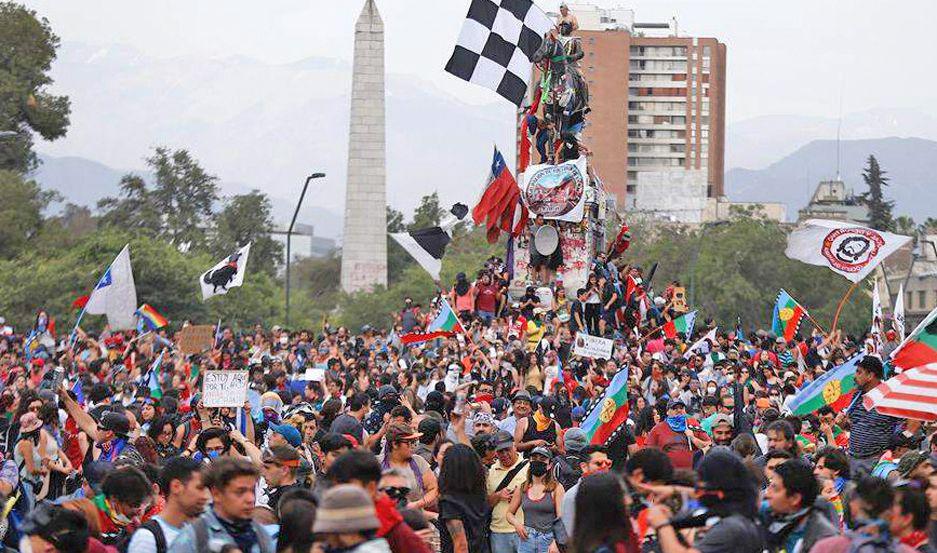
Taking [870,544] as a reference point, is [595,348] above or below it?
above

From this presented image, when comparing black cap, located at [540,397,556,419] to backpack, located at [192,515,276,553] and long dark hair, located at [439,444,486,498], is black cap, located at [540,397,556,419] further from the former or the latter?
backpack, located at [192,515,276,553]

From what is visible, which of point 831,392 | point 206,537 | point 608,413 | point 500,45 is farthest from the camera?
point 500,45

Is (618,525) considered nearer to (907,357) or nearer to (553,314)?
(907,357)

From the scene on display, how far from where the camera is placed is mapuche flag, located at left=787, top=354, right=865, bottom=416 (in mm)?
15039

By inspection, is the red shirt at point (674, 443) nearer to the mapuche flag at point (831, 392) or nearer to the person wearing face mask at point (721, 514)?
the mapuche flag at point (831, 392)

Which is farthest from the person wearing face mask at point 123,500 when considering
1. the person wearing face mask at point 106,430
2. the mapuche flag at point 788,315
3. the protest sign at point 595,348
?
the mapuche flag at point 788,315

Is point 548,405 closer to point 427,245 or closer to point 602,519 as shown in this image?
point 602,519

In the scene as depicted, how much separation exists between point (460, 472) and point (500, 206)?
1005 inches

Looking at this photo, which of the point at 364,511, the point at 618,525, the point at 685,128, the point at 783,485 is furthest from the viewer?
the point at 685,128

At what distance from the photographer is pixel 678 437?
13.4 metres

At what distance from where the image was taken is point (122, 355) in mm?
28516

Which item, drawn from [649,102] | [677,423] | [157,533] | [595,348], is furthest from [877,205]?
[157,533]

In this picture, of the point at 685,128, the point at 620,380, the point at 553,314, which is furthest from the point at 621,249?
the point at 685,128

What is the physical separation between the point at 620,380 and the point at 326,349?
14.3 metres
